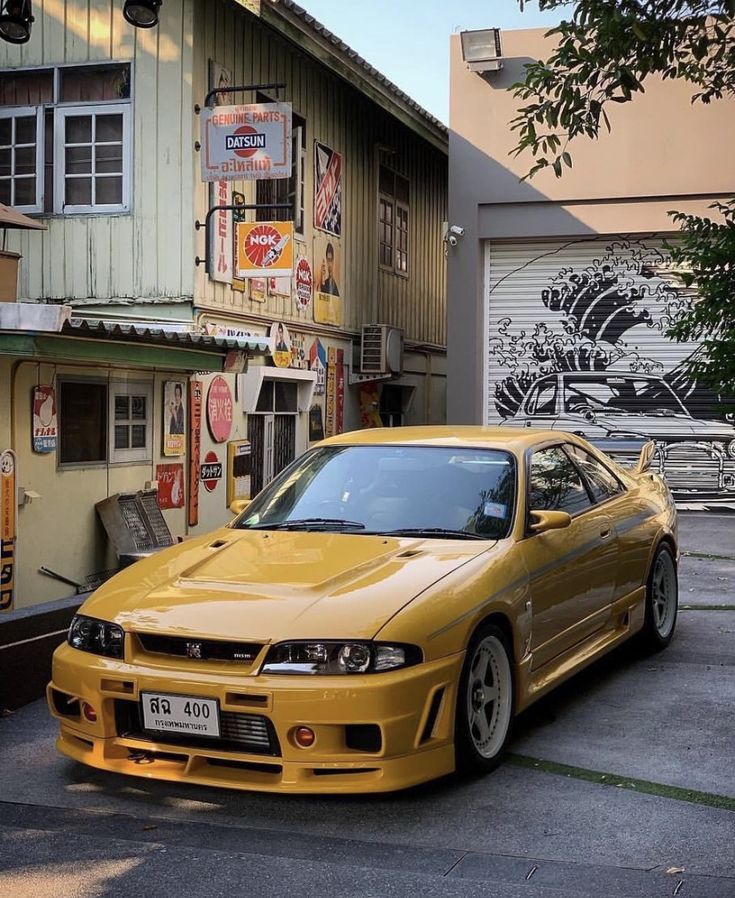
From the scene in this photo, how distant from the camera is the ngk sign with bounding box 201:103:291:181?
1125 centimetres

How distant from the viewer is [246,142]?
11617 mm

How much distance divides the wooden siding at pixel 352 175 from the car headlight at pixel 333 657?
27.2 feet

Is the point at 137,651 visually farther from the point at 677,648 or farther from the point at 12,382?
the point at 12,382

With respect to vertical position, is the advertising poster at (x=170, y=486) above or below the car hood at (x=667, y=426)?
below

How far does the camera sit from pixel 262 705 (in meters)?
4.51

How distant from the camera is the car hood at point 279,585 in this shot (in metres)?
4.70

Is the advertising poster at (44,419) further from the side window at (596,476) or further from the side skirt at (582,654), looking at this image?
the side skirt at (582,654)

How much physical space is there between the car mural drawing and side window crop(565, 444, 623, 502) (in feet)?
27.9

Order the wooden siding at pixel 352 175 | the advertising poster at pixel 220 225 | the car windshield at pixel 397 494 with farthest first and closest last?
the wooden siding at pixel 352 175
the advertising poster at pixel 220 225
the car windshield at pixel 397 494

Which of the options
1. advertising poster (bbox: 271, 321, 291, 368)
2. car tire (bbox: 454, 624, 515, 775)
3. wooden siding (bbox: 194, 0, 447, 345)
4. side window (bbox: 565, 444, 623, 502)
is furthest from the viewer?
advertising poster (bbox: 271, 321, 291, 368)

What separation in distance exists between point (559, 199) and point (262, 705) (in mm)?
12120

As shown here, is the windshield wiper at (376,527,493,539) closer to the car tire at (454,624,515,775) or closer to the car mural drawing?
the car tire at (454,624,515,775)

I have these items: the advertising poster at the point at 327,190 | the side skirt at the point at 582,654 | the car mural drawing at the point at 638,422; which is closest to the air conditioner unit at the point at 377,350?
the advertising poster at the point at 327,190

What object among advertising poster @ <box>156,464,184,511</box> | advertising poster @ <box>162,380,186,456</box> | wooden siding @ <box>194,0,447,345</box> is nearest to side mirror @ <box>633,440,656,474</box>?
advertising poster @ <box>162,380,186,456</box>
